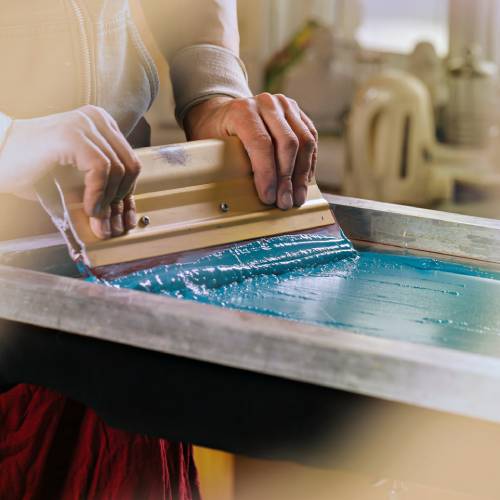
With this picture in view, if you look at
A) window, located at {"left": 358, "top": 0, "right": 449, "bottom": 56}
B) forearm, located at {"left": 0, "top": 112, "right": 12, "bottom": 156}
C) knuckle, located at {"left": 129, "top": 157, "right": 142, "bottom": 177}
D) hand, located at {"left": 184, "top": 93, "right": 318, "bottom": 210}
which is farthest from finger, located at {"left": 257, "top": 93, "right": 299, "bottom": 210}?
window, located at {"left": 358, "top": 0, "right": 449, "bottom": 56}

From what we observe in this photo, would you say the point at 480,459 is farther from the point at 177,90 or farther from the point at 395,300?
the point at 177,90

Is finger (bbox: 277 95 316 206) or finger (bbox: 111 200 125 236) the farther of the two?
finger (bbox: 277 95 316 206)

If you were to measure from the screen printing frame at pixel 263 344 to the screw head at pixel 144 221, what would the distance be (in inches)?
8.5

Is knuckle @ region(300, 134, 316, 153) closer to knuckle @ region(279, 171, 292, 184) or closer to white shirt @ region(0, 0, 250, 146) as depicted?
knuckle @ region(279, 171, 292, 184)

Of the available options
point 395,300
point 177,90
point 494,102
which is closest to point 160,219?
point 395,300

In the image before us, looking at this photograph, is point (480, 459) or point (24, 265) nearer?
point (480, 459)

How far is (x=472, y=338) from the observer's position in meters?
0.87

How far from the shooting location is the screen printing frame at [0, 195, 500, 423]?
0.66m

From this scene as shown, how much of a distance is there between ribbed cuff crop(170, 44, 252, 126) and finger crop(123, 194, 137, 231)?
361mm

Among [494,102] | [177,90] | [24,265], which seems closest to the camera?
[24,265]

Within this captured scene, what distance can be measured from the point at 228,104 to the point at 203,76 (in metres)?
0.13

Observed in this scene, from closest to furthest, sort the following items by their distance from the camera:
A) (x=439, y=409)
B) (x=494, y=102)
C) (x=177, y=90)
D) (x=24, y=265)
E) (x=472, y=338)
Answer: (x=439, y=409) → (x=472, y=338) → (x=24, y=265) → (x=177, y=90) → (x=494, y=102)

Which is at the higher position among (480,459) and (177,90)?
(177,90)

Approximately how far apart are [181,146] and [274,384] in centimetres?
45
